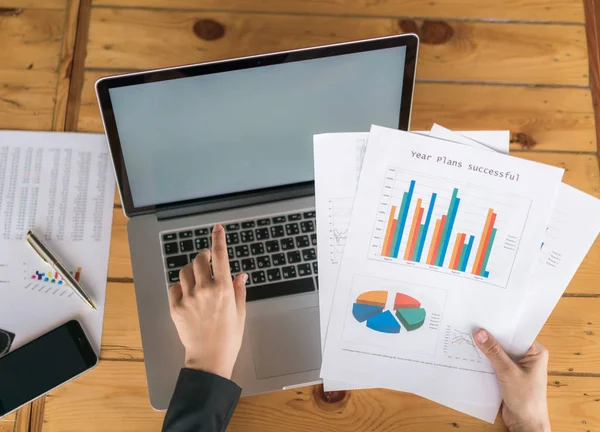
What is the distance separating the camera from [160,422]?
78 centimetres

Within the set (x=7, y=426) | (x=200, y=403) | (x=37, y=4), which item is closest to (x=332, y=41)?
(x=37, y=4)

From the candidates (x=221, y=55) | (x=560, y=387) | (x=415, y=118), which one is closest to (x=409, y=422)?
(x=560, y=387)

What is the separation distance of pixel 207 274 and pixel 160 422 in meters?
0.23

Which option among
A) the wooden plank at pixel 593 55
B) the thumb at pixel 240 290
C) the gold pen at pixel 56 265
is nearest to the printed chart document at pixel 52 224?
the gold pen at pixel 56 265

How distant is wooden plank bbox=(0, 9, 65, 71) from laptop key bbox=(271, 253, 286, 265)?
0.47m

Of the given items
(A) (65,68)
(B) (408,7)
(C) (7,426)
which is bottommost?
(C) (7,426)

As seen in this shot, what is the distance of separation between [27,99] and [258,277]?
47 centimetres

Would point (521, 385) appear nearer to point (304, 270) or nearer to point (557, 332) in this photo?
point (557, 332)

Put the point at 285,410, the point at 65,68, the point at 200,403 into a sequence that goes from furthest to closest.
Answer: the point at 65,68 → the point at 285,410 → the point at 200,403

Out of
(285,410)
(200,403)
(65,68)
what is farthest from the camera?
(65,68)

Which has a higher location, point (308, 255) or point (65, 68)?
point (65, 68)

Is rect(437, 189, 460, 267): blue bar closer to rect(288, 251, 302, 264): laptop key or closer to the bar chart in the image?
the bar chart

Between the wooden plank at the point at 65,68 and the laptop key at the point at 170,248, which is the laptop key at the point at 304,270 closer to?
the laptop key at the point at 170,248

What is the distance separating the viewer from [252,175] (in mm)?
A: 807
